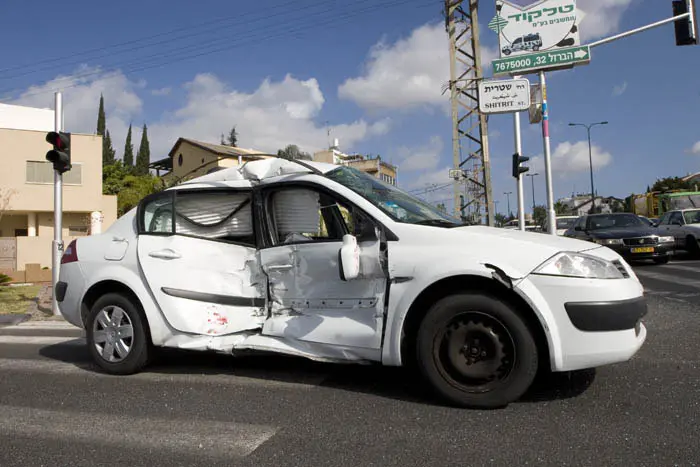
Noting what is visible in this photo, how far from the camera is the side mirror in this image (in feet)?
11.8

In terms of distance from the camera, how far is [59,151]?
9.50m

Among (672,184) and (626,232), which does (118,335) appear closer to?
(626,232)

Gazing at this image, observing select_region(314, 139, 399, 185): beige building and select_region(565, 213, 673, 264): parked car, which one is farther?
select_region(314, 139, 399, 185): beige building

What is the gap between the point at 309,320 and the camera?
3.96 meters

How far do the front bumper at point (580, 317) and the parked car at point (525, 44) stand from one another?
11.8 m

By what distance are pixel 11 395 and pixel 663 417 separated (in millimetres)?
4638

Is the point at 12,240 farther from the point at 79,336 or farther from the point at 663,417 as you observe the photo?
the point at 663,417

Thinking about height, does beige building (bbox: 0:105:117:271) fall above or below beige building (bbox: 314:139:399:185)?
below

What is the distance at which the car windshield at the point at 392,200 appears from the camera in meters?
3.85

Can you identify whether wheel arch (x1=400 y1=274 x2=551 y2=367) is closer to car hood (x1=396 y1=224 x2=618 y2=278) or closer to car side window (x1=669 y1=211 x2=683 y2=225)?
car hood (x1=396 y1=224 x2=618 y2=278)

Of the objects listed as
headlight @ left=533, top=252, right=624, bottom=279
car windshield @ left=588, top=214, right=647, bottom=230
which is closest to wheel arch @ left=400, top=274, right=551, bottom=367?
headlight @ left=533, top=252, right=624, bottom=279

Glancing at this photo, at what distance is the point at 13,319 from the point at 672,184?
223 ft

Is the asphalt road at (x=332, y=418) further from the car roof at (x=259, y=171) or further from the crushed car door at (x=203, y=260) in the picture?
the car roof at (x=259, y=171)

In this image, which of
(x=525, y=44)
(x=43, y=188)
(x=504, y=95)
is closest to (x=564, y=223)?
(x=525, y=44)
